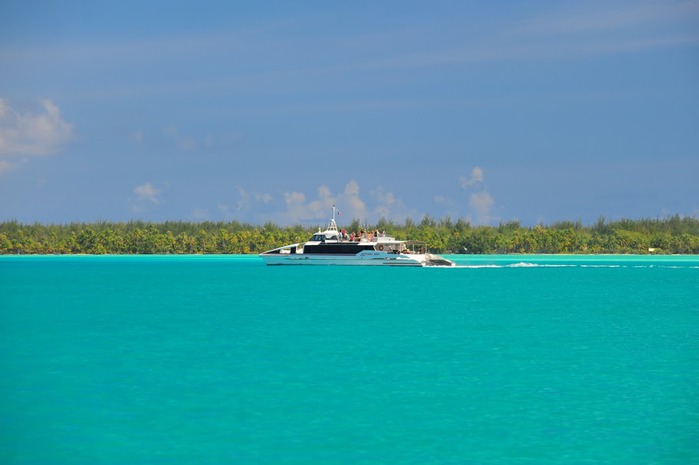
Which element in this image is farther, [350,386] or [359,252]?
[359,252]

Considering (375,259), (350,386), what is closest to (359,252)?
(375,259)

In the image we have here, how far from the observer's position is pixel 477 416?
26953 millimetres

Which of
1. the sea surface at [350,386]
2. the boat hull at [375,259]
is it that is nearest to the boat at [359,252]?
the boat hull at [375,259]

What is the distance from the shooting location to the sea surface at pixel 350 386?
23578 mm

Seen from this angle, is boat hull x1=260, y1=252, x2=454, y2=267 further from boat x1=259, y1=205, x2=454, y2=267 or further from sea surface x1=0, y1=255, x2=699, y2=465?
Result: sea surface x1=0, y1=255, x2=699, y2=465

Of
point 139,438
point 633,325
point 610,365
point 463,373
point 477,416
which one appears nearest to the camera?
point 139,438

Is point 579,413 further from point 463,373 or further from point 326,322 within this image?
point 326,322

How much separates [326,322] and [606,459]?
111 feet

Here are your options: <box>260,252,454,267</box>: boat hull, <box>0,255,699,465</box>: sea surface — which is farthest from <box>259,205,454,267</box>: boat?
<box>0,255,699,465</box>: sea surface

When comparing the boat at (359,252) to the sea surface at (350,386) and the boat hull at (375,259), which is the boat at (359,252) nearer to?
the boat hull at (375,259)

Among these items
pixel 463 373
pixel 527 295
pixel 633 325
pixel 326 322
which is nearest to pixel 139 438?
pixel 463 373

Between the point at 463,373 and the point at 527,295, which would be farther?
the point at 527,295

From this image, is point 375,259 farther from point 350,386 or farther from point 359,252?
point 350,386

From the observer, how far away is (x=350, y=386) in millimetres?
32000
